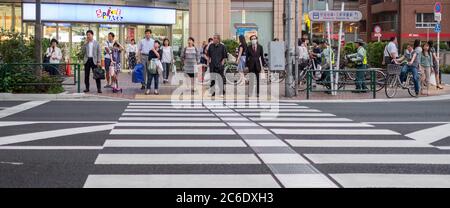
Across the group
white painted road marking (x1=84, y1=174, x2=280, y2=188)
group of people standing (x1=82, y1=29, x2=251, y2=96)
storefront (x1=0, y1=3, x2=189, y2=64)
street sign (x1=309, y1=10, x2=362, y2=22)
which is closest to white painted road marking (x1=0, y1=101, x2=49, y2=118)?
group of people standing (x1=82, y1=29, x2=251, y2=96)

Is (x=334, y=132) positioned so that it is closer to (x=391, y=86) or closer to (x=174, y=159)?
(x=174, y=159)

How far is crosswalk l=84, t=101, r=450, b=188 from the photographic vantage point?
7.54 metres

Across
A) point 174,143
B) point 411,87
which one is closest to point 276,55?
point 411,87

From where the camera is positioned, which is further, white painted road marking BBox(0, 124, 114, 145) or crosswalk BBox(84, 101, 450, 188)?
white painted road marking BBox(0, 124, 114, 145)

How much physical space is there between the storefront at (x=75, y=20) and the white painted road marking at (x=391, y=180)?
94.9 ft

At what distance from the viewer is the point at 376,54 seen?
1211 inches

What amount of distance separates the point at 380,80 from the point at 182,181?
15397mm

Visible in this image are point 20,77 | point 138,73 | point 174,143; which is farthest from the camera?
point 138,73

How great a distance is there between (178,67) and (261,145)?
26287mm

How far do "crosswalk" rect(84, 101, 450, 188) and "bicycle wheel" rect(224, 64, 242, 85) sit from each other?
10.9 meters

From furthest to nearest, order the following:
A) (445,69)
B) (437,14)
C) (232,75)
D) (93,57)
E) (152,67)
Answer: (445,69), (437,14), (232,75), (93,57), (152,67)

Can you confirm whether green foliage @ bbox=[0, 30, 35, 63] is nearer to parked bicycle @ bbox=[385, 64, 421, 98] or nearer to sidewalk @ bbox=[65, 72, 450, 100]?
sidewalk @ bbox=[65, 72, 450, 100]
